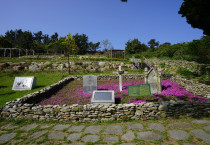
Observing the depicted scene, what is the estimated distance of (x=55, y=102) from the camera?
686 cm

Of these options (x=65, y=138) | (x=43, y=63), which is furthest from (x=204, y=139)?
(x=43, y=63)

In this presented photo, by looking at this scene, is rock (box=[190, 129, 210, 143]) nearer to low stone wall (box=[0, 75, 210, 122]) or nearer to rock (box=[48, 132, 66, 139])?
low stone wall (box=[0, 75, 210, 122])

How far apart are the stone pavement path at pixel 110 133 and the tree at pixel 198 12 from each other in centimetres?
799

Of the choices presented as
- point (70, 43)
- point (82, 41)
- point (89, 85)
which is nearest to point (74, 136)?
point (89, 85)

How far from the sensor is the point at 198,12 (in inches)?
356

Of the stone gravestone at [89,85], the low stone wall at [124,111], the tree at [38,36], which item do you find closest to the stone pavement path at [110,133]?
the low stone wall at [124,111]

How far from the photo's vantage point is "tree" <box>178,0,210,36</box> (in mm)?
8520

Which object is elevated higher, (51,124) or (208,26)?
(208,26)

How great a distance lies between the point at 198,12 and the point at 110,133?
10.6m

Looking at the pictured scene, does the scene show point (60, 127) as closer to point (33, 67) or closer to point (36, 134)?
point (36, 134)

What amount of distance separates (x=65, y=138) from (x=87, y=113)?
1.38 meters

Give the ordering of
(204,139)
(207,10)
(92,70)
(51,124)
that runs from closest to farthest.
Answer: (204,139), (51,124), (207,10), (92,70)

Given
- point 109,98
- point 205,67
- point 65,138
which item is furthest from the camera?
point 205,67

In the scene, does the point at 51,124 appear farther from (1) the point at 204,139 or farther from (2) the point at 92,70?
(2) the point at 92,70
